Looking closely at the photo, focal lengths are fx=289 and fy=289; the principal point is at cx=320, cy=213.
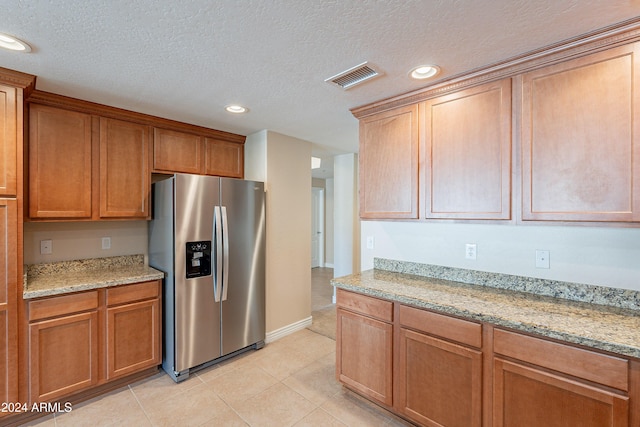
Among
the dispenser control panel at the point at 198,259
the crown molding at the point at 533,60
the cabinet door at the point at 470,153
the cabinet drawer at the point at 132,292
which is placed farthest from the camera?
the dispenser control panel at the point at 198,259

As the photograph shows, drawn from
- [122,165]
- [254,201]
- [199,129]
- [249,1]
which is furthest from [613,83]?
[122,165]

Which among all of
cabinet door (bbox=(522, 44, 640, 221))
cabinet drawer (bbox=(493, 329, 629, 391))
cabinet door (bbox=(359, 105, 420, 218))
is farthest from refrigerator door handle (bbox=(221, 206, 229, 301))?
cabinet door (bbox=(522, 44, 640, 221))

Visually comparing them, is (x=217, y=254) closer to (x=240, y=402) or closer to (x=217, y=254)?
(x=217, y=254)

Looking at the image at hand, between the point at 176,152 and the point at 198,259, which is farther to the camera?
the point at 176,152

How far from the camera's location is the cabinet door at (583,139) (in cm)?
141

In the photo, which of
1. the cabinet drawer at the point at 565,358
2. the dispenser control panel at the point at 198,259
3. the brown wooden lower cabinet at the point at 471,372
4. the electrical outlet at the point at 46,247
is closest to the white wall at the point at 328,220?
the dispenser control panel at the point at 198,259

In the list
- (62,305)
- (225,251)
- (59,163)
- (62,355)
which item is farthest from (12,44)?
(62,355)

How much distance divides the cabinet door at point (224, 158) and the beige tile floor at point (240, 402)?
2.00 m

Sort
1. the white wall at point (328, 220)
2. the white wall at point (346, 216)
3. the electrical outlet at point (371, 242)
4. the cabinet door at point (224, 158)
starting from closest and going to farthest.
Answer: the electrical outlet at point (371, 242), the cabinet door at point (224, 158), the white wall at point (346, 216), the white wall at point (328, 220)

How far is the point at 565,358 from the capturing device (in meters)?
1.33

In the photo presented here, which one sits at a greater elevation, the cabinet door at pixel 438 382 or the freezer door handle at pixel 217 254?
the freezer door handle at pixel 217 254

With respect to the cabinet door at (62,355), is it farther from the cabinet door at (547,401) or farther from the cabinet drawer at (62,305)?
the cabinet door at (547,401)

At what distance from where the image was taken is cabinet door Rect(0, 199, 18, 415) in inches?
74.2

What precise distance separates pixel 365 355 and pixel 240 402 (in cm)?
104
